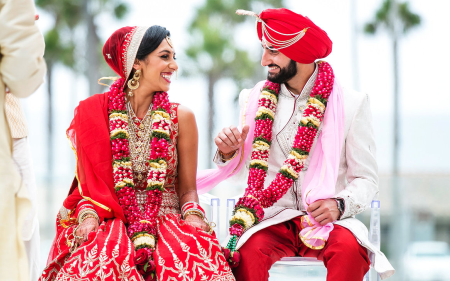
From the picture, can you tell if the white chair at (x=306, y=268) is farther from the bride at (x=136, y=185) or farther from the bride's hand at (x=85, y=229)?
the bride's hand at (x=85, y=229)

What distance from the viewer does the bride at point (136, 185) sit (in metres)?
2.41

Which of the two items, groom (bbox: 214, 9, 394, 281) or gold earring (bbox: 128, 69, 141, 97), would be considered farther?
gold earring (bbox: 128, 69, 141, 97)

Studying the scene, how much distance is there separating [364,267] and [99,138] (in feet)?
5.13

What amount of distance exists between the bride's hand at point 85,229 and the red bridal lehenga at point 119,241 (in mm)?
37

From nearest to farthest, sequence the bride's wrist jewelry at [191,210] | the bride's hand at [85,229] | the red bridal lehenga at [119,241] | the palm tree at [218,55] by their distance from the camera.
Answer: the red bridal lehenga at [119,241] → the bride's hand at [85,229] → the bride's wrist jewelry at [191,210] → the palm tree at [218,55]

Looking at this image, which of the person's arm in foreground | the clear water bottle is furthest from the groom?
the person's arm in foreground

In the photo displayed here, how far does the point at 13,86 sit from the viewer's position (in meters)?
1.95

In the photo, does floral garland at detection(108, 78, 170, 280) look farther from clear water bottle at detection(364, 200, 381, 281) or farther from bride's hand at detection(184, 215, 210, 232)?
clear water bottle at detection(364, 200, 381, 281)

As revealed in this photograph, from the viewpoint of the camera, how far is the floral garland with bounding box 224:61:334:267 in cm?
281

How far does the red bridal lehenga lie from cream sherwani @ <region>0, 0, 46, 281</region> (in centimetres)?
44

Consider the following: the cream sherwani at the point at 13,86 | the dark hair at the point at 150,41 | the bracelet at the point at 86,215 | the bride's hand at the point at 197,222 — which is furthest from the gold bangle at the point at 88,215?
the dark hair at the point at 150,41

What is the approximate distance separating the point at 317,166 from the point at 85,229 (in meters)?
1.32

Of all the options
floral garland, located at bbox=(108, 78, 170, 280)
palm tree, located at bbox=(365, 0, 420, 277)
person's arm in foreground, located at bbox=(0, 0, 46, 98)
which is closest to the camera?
person's arm in foreground, located at bbox=(0, 0, 46, 98)

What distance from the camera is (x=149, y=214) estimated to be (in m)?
2.72
